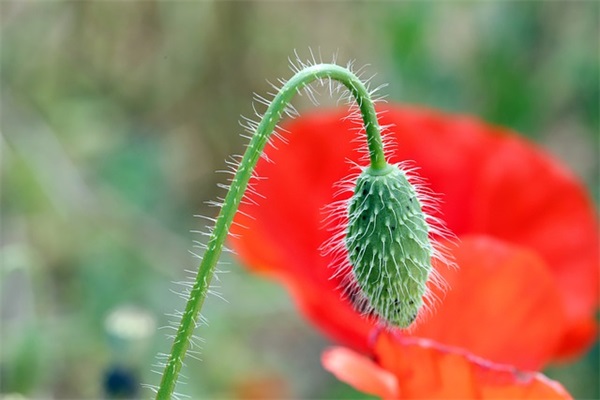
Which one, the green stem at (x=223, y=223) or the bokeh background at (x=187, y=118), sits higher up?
the bokeh background at (x=187, y=118)

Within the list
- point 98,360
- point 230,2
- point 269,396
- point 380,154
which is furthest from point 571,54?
point 380,154

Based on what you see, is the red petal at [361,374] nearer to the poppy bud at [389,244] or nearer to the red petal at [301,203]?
the poppy bud at [389,244]

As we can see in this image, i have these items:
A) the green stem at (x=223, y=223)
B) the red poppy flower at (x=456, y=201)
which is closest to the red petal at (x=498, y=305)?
the red poppy flower at (x=456, y=201)

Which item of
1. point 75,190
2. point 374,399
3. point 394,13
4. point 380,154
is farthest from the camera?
point 394,13

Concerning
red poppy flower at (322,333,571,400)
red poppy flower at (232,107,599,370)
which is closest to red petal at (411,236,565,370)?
red poppy flower at (232,107,599,370)

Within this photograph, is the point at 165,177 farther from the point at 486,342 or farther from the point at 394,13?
the point at 486,342
